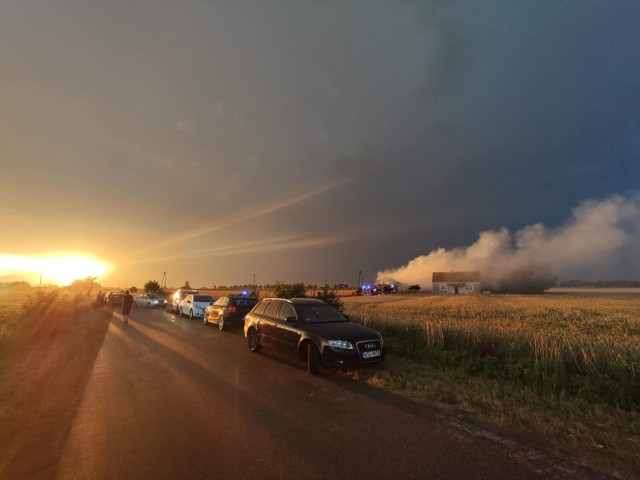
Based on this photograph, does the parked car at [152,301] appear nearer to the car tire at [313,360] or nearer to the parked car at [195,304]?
the parked car at [195,304]

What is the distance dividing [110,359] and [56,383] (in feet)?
7.63

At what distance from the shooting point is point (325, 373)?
27.3ft

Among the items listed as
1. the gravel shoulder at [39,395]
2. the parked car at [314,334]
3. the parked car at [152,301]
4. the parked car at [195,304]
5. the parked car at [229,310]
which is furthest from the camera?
the parked car at [152,301]

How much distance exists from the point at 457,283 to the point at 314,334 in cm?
9773

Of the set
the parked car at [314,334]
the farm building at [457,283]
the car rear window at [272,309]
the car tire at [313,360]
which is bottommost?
the car tire at [313,360]

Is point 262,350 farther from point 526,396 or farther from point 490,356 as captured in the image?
point 526,396

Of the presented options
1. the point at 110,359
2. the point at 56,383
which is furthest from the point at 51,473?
the point at 110,359

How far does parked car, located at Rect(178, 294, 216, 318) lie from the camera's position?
21.9 meters

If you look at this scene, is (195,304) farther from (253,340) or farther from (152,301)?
(152,301)

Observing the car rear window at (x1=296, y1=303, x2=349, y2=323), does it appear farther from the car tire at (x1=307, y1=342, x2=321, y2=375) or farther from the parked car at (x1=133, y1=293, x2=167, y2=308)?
the parked car at (x1=133, y1=293, x2=167, y2=308)

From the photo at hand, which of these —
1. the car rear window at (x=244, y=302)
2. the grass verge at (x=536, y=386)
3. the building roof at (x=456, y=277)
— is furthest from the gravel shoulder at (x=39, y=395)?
the building roof at (x=456, y=277)

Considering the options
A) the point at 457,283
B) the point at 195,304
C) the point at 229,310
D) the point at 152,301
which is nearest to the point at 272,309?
the point at 229,310

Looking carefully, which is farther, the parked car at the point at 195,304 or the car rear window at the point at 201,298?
the car rear window at the point at 201,298

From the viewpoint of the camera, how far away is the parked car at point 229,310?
16.3 metres
